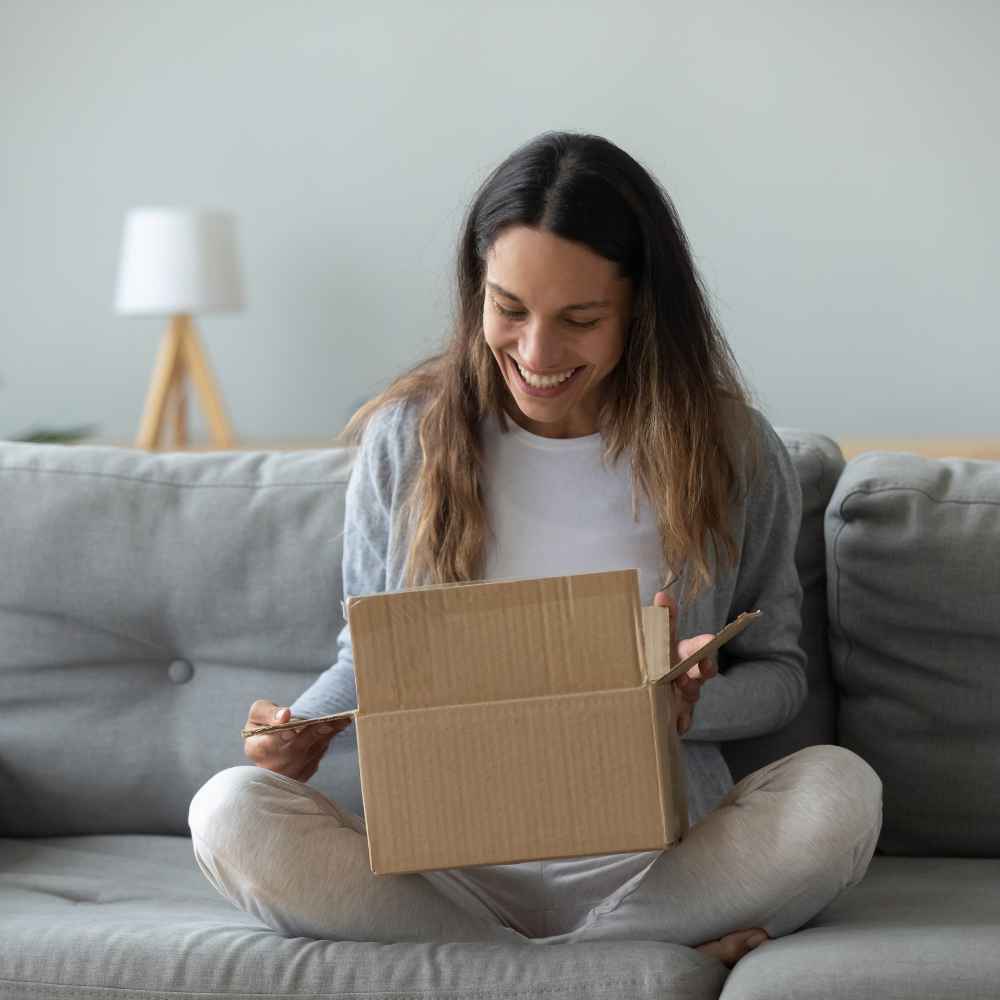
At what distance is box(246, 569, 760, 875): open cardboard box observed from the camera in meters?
1.10

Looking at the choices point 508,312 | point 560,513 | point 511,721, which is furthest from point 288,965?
point 508,312

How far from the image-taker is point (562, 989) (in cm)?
118

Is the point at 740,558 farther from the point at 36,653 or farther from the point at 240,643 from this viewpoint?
the point at 36,653

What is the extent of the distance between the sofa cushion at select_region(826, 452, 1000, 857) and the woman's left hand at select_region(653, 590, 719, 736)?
0.35m

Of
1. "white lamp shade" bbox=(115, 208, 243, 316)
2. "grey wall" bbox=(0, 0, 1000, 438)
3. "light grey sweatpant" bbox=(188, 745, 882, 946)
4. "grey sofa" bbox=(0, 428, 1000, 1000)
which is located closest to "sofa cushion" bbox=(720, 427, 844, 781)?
"grey sofa" bbox=(0, 428, 1000, 1000)

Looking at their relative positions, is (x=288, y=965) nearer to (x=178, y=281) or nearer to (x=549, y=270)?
(x=549, y=270)

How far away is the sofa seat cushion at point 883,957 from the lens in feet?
3.65

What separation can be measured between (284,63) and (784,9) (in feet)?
→ 3.96

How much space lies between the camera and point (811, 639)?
5.33 feet

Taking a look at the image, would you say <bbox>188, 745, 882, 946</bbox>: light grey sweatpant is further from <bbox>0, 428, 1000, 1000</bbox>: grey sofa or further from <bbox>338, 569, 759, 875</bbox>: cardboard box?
<bbox>338, 569, 759, 875</bbox>: cardboard box

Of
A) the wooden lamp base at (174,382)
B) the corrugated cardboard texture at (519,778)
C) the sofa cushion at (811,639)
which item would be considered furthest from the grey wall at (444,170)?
the corrugated cardboard texture at (519,778)

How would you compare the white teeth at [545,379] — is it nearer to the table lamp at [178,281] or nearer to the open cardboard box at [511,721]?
the open cardboard box at [511,721]

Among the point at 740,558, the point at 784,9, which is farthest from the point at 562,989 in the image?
the point at 784,9

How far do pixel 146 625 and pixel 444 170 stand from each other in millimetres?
2110
